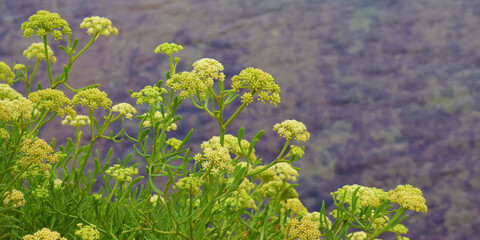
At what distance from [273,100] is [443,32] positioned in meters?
3.05

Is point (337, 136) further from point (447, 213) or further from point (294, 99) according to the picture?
point (447, 213)

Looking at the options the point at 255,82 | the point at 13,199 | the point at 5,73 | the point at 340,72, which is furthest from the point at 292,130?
the point at 340,72

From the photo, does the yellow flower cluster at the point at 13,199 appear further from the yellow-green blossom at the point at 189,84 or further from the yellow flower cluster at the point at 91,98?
the yellow-green blossom at the point at 189,84

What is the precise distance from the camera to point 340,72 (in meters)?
3.35

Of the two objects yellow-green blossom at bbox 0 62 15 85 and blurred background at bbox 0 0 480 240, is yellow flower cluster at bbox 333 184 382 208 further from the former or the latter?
blurred background at bbox 0 0 480 240

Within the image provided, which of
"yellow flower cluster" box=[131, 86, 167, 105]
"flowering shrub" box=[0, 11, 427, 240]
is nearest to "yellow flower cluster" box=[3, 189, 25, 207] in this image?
"flowering shrub" box=[0, 11, 427, 240]

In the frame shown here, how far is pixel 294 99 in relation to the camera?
3137 mm

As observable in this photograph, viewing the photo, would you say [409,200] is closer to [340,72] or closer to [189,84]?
[189,84]

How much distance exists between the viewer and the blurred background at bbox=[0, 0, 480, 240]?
Answer: 108 inches

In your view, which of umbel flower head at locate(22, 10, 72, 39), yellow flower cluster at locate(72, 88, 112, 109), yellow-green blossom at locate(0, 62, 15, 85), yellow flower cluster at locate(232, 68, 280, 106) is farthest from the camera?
yellow-green blossom at locate(0, 62, 15, 85)

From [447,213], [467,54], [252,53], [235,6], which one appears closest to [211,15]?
[235,6]

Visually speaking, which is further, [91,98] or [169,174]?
[91,98]

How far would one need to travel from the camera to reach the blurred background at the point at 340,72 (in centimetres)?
273

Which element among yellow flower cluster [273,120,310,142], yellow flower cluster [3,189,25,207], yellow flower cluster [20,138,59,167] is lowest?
yellow flower cluster [3,189,25,207]
